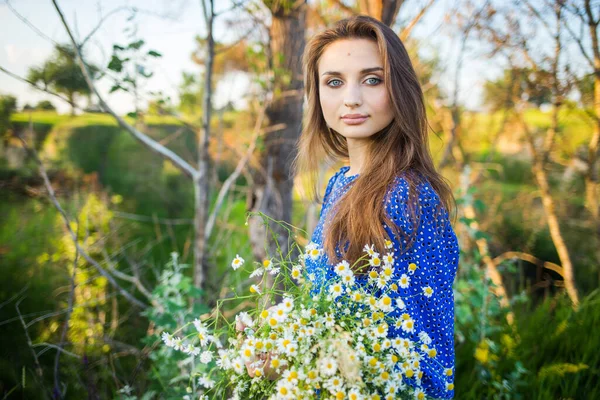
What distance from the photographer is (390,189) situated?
4.29ft

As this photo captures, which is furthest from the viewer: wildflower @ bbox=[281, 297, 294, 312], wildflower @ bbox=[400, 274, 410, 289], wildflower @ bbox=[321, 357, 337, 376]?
wildflower @ bbox=[400, 274, 410, 289]

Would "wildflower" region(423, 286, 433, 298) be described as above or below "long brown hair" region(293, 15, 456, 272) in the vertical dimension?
below

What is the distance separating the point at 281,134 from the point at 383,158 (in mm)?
1678

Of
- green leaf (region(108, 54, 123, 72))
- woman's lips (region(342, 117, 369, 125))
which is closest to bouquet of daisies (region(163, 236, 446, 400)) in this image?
woman's lips (region(342, 117, 369, 125))

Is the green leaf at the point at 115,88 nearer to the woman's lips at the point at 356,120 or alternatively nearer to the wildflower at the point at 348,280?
the woman's lips at the point at 356,120

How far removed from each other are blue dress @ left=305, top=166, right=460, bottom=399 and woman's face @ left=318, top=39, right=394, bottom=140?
10.9 inches

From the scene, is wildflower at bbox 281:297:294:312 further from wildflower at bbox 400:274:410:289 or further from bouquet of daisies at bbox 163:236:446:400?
wildflower at bbox 400:274:410:289

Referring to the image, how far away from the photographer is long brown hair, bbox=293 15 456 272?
1.27m

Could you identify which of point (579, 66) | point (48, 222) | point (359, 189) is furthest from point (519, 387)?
point (48, 222)

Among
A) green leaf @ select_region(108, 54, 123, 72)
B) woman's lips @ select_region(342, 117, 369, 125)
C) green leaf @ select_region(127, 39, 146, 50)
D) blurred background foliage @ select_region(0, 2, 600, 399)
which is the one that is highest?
green leaf @ select_region(127, 39, 146, 50)

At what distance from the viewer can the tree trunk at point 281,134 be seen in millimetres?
2871

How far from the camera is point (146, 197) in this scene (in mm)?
5582

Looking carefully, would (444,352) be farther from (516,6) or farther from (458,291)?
(516,6)

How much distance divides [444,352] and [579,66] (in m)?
2.81
